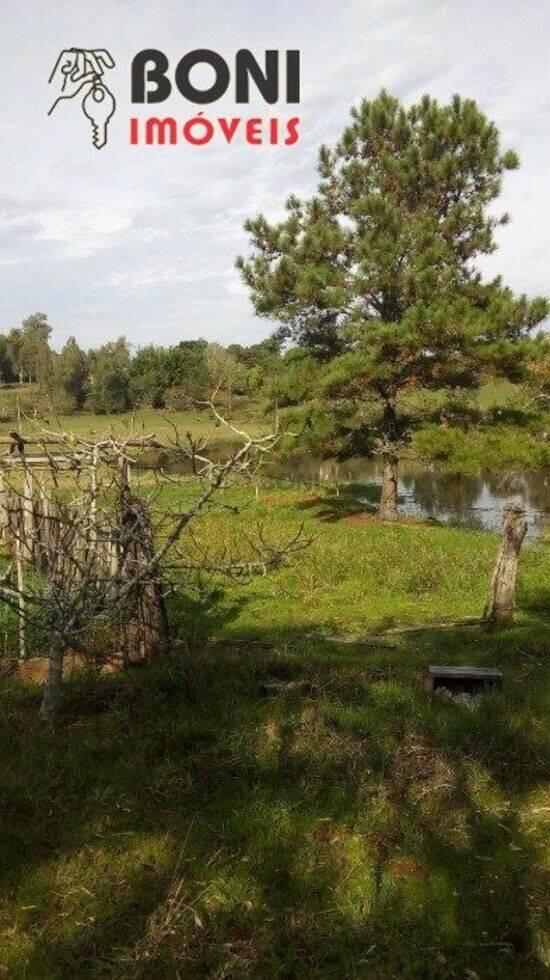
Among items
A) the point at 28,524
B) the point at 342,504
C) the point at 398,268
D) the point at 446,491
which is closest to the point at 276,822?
the point at 28,524

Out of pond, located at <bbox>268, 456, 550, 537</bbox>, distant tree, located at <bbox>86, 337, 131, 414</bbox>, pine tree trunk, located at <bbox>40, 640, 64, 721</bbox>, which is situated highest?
distant tree, located at <bbox>86, 337, 131, 414</bbox>

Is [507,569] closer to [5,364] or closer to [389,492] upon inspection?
[389,492]

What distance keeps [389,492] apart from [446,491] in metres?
11.6

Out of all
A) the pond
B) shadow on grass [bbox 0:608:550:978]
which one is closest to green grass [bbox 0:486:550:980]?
shadow on grass [bbox 0:608:550:978]

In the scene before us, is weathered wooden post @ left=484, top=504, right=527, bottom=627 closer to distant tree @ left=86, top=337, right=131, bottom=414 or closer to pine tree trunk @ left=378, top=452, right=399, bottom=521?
pine tree trunk @ left=378, top=452, right=399, bottom=521

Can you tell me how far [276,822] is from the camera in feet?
18.0

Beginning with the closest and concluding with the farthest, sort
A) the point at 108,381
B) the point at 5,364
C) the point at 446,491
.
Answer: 1. the point at 446,491
2. the point at 108,381
3. the point at 5,364

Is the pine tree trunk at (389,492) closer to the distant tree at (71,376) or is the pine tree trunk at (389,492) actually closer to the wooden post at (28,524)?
the wooden post at (28,524)

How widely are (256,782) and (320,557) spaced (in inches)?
380

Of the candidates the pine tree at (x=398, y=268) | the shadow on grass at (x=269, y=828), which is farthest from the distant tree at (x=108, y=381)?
the shadow on grass at (x=269, y=828)

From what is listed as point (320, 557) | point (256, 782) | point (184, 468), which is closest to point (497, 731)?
point (256, 782)

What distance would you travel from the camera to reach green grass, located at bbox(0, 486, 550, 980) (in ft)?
14.5

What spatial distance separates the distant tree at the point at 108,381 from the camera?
61297 millimetres

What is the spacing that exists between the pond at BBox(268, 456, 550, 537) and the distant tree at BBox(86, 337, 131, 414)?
25.1m
